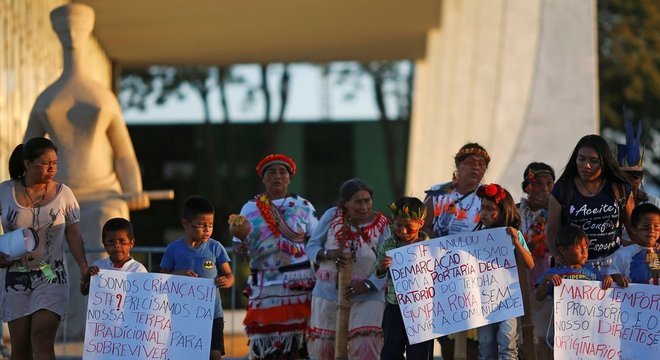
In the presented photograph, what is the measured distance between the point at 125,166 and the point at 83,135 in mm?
804

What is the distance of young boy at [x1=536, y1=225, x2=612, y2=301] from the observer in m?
8.36

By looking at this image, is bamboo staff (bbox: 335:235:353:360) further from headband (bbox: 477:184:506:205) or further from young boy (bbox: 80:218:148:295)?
young boy (bbox: 80:218:148:295)

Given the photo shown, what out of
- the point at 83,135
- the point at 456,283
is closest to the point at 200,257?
the point at 456,283

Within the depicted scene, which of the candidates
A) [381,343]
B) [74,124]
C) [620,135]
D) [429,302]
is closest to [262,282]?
[381,343]

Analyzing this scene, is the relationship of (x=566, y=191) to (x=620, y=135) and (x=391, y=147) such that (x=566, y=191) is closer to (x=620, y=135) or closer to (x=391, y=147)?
(x=620, y=135)

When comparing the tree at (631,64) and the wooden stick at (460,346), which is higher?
the tree at (631,64)

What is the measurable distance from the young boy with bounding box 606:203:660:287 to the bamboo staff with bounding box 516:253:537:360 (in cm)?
54

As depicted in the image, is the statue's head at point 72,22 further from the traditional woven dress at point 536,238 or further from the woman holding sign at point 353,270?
the traditional woven dress at point 536,238

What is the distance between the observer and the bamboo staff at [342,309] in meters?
8.97

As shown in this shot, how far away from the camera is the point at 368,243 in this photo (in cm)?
919

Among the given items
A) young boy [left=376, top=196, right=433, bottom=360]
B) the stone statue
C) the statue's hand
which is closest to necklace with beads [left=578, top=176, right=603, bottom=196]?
young boy [left=376, top=196, right=433, bottom=360]

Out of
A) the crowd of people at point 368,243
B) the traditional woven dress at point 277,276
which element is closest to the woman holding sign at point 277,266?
the traditional woven dress at point 277,276

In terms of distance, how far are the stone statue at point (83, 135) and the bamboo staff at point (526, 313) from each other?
14.4ft

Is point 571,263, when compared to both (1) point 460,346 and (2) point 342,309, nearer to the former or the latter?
(1) point 460,346
